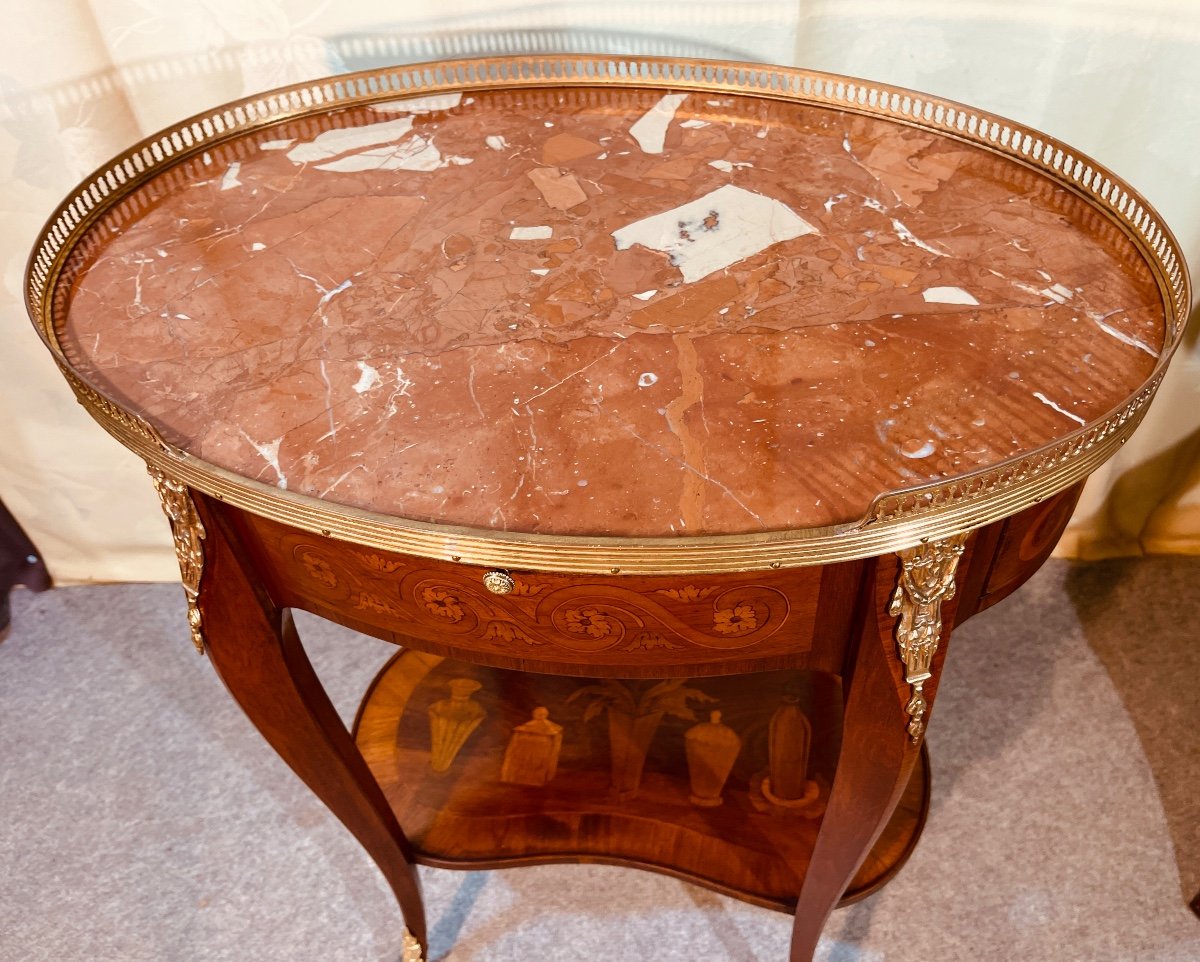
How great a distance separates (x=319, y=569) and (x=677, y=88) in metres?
0.57

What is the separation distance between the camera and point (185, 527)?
2.04ft

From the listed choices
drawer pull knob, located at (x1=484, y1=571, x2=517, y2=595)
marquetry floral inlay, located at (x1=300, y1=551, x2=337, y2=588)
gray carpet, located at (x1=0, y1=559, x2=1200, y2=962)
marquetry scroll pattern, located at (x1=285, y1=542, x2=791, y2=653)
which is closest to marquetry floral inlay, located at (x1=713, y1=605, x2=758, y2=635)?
marquetry scroll pattern, located at (x1=285, y1=542, x2=791, y2=653)

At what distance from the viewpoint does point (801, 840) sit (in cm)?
102

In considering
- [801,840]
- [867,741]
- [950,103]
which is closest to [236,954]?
[801,840]

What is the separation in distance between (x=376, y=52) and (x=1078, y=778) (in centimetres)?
108

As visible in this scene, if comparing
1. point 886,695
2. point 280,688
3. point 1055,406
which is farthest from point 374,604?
point 1055,406

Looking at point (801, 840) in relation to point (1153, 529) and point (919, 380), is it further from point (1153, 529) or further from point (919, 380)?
point (1153, 529)

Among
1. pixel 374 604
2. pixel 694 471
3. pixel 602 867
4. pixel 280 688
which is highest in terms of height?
pixel 694 471

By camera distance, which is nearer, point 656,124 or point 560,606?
point 560,606

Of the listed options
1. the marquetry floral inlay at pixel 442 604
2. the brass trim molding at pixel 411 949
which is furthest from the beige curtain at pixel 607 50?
the brass trim molding at pixel 411 949

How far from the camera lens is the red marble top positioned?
0.55 metres

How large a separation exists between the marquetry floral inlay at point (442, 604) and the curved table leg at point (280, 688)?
138 mm

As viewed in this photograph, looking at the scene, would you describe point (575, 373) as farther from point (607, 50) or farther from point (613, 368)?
point (607, 50)

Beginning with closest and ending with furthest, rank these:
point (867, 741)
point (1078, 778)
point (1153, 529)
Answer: point (867, 741), point (1078, 778), point (1153, 529)
